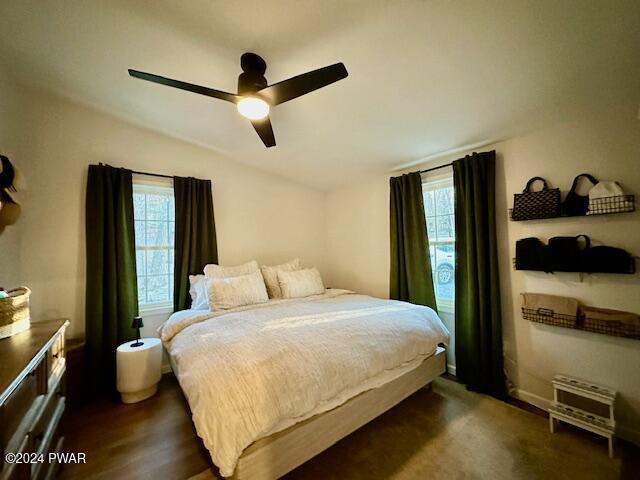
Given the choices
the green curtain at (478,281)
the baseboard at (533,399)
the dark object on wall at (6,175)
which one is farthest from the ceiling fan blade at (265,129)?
the baseboard at (533,399)

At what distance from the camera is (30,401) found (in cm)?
113

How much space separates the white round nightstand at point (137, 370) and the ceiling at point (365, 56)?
2247 millimetres

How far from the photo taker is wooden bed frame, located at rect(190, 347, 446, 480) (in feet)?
3.98

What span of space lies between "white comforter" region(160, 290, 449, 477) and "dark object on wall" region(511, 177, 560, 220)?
1155mm

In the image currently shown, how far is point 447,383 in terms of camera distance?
7.99 feet

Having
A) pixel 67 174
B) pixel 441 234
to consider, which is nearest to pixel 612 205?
pixel 441 234

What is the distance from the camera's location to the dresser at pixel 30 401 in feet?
2.88

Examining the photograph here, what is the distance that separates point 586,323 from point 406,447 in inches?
61.9

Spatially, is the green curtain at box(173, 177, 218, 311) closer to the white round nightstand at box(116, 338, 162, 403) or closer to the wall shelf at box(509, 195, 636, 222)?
the white round nightstand at box(116, 338, 162, 403)

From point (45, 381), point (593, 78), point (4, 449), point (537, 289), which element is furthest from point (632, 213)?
point (45, 381)

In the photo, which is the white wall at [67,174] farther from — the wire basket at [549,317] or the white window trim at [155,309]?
the wire basket at [549,317]

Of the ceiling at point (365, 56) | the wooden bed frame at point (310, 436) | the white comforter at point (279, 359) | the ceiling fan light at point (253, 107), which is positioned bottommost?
the wooden bed frame at point (310, 436)

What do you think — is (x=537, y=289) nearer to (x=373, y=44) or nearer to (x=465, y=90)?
(x=465, y=90)

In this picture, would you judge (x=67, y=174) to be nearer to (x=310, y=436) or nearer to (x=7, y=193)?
(x=7, y=193)
